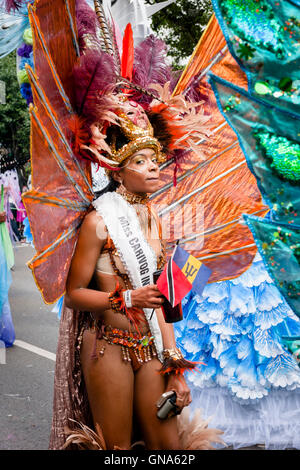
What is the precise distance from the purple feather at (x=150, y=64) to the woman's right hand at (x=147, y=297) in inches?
41.1

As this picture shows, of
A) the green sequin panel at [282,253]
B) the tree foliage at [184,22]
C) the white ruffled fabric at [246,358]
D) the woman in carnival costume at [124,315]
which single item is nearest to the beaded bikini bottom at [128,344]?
the woman in carnival costume at [124,315]

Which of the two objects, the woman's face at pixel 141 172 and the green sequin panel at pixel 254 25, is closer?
the green sequin panel at pixel 254 25

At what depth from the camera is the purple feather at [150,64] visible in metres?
2.49

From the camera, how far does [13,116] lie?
23.2 meters

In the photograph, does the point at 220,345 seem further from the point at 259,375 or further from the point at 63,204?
the point at 63,204

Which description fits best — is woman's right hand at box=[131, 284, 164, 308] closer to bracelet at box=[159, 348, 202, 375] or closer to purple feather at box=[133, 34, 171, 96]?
bracelet at box=[159, 348, 202, 375]

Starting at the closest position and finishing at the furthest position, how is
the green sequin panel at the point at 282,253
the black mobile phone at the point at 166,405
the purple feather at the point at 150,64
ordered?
the green sequin panel at the point at 282,253
the black mobile phone at the point at 166,405
the purple feather at the point at 150,64

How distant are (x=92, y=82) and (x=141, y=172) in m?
0.42

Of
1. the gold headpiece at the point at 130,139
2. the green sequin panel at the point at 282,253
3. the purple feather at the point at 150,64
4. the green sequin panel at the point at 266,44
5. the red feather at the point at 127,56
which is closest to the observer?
the green sequin panel at the point at 266,44

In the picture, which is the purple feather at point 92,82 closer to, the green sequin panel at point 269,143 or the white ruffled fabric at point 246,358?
the green sequin panel at point 269,143

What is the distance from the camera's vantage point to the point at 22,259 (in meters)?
14.5

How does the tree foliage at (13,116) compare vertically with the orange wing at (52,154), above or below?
below
